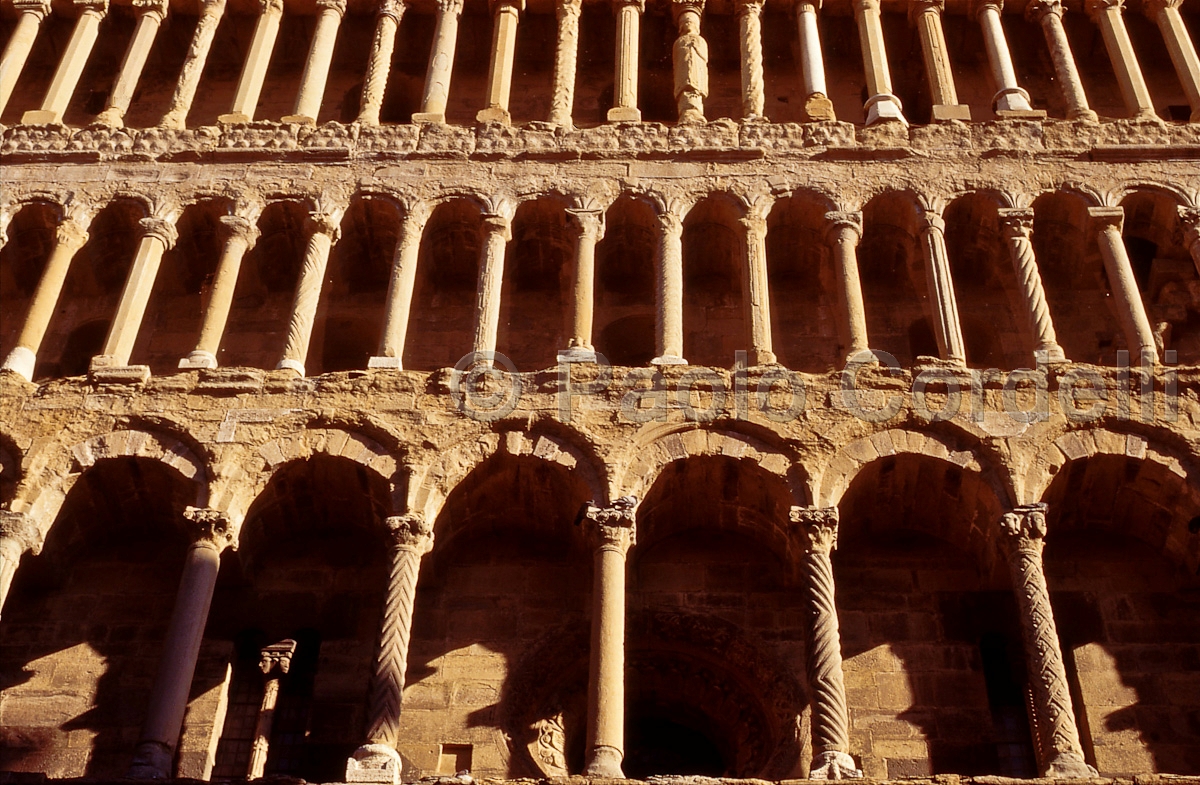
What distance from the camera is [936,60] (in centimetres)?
2072

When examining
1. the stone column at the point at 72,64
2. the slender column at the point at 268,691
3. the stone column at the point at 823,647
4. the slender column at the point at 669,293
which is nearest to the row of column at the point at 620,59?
the stone column at the point at 72,64

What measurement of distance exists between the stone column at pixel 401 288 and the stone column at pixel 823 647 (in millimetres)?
4791

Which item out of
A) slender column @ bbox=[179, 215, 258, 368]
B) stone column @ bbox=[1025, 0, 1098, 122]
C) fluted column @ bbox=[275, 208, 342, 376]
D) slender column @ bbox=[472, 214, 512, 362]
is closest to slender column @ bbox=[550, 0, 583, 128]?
slender column @ bbox=[472, 214, 512, 362]

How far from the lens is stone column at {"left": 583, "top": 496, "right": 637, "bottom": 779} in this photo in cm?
1366

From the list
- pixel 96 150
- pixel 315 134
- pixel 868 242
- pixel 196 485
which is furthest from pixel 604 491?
pixel 96 150

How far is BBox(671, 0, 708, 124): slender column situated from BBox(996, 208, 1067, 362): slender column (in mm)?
4144

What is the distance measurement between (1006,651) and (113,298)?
1164 cm

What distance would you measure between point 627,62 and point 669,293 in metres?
4.66

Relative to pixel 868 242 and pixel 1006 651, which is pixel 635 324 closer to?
pixel 868 242

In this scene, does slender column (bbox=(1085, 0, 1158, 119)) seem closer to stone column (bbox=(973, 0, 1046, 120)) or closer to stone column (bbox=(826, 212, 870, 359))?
stone column (bbox=(973, 0, 1046, 120))

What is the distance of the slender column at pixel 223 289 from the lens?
56.4 ft

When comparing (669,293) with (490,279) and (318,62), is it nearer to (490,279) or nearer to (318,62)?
(490,279)

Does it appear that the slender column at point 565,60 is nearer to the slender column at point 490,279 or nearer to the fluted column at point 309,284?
the slender column at point 490,279

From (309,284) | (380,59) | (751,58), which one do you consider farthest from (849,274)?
(380,59)
